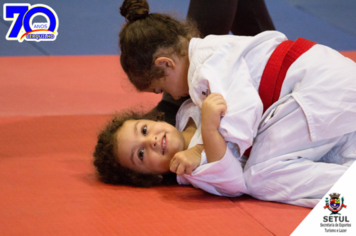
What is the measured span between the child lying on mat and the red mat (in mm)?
52

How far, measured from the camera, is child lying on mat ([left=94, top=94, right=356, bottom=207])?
1.44 m

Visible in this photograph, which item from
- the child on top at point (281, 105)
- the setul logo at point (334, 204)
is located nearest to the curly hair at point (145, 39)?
the child on top at point (281, 105)

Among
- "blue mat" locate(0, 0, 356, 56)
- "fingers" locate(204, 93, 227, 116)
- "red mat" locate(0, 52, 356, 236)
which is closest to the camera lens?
"red mat" locate(0, 52, 356, 236)

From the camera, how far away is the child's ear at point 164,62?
1738 mm

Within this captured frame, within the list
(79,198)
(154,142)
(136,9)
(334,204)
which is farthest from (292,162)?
(136,9)

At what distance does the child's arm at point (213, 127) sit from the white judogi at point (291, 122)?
27 mm

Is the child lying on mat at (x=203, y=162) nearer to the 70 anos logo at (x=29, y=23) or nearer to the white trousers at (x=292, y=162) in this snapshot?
the white trousers at (x=292, y=162)

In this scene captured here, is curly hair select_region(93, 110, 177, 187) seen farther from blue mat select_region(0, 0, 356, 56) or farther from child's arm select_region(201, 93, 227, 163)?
blue mat select_region(0, 0, 356, 56)

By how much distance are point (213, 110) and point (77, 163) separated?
80 centimetres

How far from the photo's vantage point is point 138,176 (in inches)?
64.2

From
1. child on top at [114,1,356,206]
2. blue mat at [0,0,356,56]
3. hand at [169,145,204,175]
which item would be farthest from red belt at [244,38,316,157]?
blue mat at [0,0,356,56]

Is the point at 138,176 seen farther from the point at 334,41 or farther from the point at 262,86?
the point at 334,41

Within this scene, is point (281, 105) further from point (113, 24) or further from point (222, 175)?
point (113, 24)

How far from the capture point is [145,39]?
1.74m
